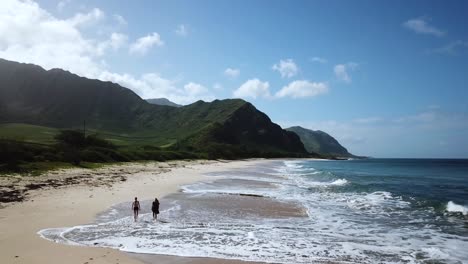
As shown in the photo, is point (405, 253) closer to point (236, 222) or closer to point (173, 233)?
point (236, 222)

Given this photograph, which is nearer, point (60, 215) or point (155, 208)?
point (60, 215)

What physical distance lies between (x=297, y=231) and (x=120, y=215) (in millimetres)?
10255

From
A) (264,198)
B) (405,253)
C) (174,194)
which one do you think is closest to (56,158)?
(174,194)

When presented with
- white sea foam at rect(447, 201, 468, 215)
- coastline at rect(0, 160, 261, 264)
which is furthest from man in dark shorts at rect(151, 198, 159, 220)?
white sea foam at rect(447, 201, 468, 215)

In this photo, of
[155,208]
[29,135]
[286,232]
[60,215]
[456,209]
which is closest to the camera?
[286,232]

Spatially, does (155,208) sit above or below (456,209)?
above

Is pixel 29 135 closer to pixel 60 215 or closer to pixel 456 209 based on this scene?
pixel 60 215

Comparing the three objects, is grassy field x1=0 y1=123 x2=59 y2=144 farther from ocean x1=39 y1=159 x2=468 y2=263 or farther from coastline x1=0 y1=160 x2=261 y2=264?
ocean x1=39 y1=159 x2=468 y2=263

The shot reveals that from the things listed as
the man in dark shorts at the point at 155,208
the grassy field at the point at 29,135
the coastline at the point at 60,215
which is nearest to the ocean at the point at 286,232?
the man in dark shorts at the point at 155,208

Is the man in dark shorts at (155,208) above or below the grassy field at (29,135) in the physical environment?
below

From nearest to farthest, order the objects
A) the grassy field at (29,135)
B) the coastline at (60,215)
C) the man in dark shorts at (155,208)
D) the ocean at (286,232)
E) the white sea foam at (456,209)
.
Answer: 1. the coastline at (60,215)
2. the ocean at (286,232)
3. the man in dark shorts at (155,208)
4. the white sea foam at (456,209)
5. the grassy field at (29,135)

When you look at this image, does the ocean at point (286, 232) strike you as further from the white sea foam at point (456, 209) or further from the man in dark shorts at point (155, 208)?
the man in dark shorts at point (155, 208)

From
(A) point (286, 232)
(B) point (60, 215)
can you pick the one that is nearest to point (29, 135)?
(B) point (60, 215)

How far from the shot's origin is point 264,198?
31.1 m
